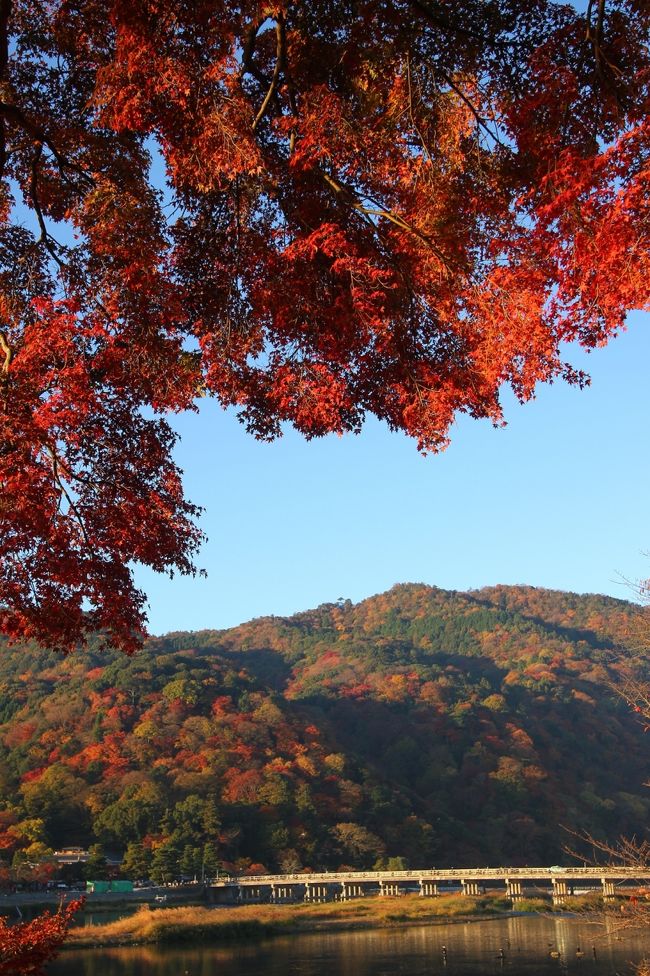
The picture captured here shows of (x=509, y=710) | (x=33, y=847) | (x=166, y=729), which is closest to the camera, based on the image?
(x=33, y=847)

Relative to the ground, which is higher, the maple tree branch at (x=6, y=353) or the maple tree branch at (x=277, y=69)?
the maple tree branch at (x=277, y=69)

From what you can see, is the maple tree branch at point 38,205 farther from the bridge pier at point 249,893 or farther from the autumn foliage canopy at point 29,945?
the bridge pier at point 249,893

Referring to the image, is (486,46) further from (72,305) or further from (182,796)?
(182,796)

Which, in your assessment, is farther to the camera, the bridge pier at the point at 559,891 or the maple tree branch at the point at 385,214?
the bridge pier at the point at 559,891

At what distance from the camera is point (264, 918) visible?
40031mm

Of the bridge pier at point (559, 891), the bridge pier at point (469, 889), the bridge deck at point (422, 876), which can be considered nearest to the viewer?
the bridge pier at point (559, 891)

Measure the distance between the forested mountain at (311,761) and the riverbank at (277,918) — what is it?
5.48 m

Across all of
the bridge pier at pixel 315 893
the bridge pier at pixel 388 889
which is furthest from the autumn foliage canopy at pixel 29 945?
the bridge pier at pixel 388 889

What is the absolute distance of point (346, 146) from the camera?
461cm

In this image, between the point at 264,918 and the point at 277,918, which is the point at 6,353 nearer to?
the point at 264,918

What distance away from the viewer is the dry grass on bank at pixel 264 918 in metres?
34.3

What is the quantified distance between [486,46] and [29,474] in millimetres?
3388

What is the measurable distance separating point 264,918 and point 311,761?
16.0 meters

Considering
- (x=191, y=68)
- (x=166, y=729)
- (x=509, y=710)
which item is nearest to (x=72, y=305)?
(x=191, y=68)
